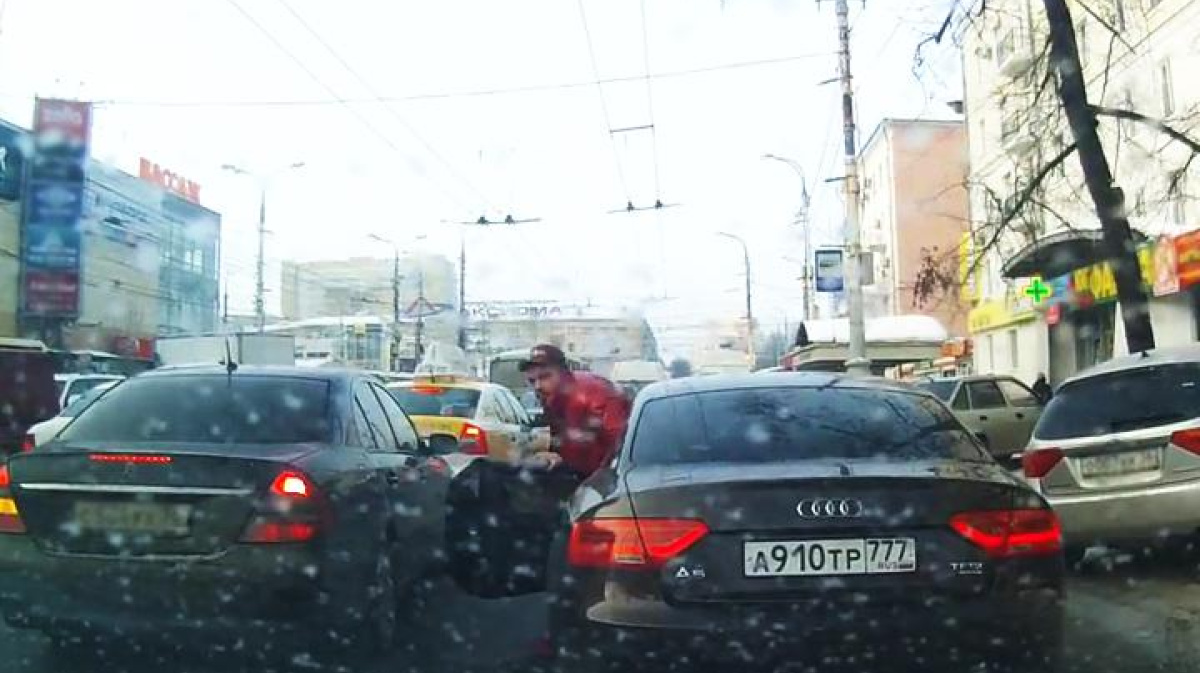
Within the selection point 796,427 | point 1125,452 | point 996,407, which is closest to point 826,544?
point 796,427

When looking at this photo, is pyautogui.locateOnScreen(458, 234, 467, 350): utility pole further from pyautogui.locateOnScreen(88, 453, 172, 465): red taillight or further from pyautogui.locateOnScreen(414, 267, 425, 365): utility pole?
pyautogui.locateOnScreen(88, 453, 172, 465): red taillight

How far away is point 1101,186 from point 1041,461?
6.74 meters

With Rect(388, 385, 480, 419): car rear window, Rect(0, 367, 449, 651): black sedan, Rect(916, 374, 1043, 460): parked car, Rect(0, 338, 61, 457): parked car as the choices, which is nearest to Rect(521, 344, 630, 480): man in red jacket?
Rect(0, 367, 449, 651): black sedan

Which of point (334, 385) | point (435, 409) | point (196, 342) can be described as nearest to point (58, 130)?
point (196, 342)

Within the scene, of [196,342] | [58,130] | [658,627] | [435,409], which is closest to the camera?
[658,627]

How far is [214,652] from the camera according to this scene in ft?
17.4

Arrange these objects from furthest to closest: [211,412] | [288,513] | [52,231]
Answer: [52,231]
[211,412]
[288,513]

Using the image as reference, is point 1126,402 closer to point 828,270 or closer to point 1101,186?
point 1101,186

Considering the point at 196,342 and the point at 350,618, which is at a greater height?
the point at 196,342

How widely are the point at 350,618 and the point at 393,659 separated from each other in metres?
0.52

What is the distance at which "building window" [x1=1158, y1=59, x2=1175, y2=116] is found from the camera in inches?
890

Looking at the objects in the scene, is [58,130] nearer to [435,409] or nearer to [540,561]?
[435,409]

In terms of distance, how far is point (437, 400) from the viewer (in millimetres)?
12453

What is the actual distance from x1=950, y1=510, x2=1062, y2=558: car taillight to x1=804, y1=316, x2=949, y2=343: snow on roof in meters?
33.3
